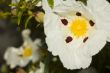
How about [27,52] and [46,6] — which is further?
[27,52]

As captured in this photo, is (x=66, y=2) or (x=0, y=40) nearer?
(x=66, y=2)

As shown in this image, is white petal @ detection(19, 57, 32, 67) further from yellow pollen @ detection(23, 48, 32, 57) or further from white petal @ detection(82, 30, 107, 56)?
white petal @ detection(82, 30, 107, 56)

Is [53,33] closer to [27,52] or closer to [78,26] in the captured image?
[78,26]

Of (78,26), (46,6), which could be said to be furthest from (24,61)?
(46,6)

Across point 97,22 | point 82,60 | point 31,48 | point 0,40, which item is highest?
point 97,22

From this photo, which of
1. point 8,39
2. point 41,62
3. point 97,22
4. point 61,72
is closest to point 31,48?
point 41,62

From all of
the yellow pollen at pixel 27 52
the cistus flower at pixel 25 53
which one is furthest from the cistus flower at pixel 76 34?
the yellow pollen at pixel 27 52

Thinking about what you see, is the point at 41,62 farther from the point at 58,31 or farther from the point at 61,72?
the point at 58,31
